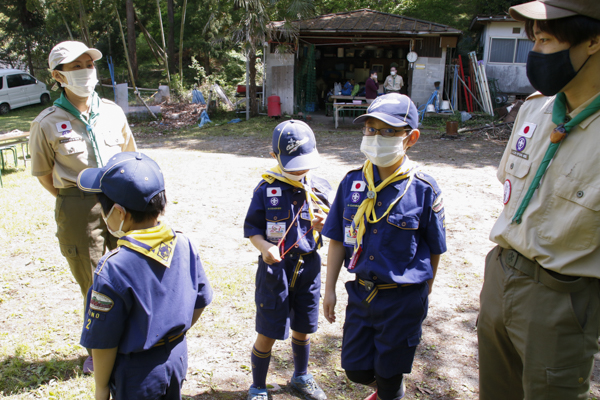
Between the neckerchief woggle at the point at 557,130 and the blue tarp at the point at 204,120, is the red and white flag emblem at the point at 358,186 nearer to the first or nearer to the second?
the neckerchief woggle at the point at 557,130

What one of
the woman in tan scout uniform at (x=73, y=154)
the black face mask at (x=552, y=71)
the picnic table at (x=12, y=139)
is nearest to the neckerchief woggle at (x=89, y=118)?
the woman in tan scout uniform at (x=73, y=154)

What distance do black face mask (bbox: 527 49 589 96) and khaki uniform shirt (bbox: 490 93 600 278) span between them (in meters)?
0.12

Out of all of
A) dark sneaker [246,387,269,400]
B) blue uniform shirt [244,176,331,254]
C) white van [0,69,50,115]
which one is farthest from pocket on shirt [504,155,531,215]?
white van [0,69,50,115]

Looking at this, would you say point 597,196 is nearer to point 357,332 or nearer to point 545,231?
point 545,231

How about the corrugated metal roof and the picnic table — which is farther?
the corrugated metal roof

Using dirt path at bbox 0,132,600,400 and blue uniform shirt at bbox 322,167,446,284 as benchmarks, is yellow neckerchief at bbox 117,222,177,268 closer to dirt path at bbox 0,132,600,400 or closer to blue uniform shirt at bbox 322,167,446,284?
blue uniform shirt at bbox 322,167,446,284

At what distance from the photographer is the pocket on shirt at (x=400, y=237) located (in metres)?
2.09

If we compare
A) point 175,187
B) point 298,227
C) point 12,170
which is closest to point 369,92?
point 175,187

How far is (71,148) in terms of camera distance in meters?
2.83

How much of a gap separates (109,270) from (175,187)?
5940mm

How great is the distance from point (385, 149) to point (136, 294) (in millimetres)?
1309

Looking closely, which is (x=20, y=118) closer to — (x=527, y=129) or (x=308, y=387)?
(x=308, y=387)

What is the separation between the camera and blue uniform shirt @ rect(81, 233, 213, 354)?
1.65 meters

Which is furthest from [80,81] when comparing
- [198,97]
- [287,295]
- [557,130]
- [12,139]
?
[198,97]
